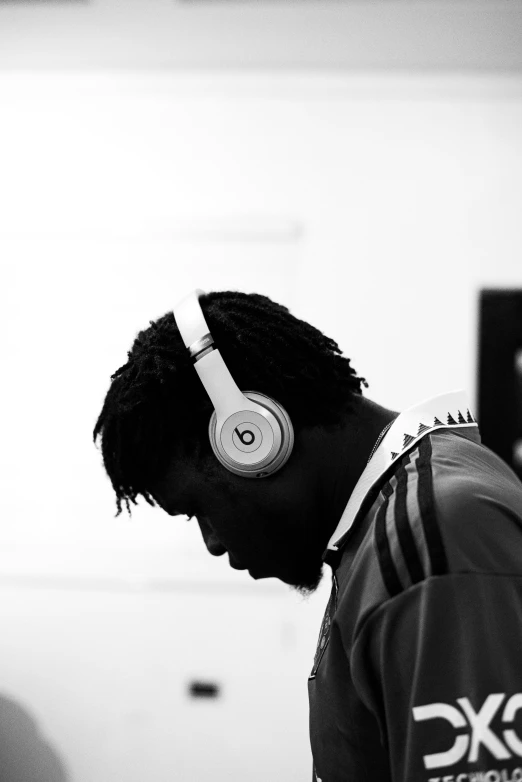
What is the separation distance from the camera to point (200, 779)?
204 cm

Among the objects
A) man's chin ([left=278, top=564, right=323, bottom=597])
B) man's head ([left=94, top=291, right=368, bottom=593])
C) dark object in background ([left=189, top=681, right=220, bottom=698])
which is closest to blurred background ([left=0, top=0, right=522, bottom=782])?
dark object in background ([left=189, top=681, right=220, bottom=698])

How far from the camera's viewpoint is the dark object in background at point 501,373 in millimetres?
2096

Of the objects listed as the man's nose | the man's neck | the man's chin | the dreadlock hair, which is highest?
the dreadlock hair

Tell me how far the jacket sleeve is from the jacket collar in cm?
17

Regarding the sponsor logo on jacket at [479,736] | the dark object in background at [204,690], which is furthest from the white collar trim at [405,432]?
the dark object in background at [204,690]

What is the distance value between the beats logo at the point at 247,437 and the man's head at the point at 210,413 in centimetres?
5

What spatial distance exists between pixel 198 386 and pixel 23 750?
1727mm

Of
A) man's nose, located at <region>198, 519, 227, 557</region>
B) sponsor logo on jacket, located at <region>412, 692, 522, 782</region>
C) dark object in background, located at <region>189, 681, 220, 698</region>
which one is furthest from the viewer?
dark object in background, located at <region>189, 681, 220, 698</region>

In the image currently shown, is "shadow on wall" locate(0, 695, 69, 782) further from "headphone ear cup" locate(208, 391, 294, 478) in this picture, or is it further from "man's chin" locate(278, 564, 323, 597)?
"headphone ear cup" locate(208, 391, 294, 478)

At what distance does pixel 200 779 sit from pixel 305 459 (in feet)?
5.13

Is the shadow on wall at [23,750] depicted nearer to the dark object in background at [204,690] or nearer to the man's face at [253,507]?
the dark object in background at [204,690]

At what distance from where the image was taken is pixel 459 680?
0.55m

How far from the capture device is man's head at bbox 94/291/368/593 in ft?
2.71

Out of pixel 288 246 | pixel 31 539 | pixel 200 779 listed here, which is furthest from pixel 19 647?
pixel 288 246
